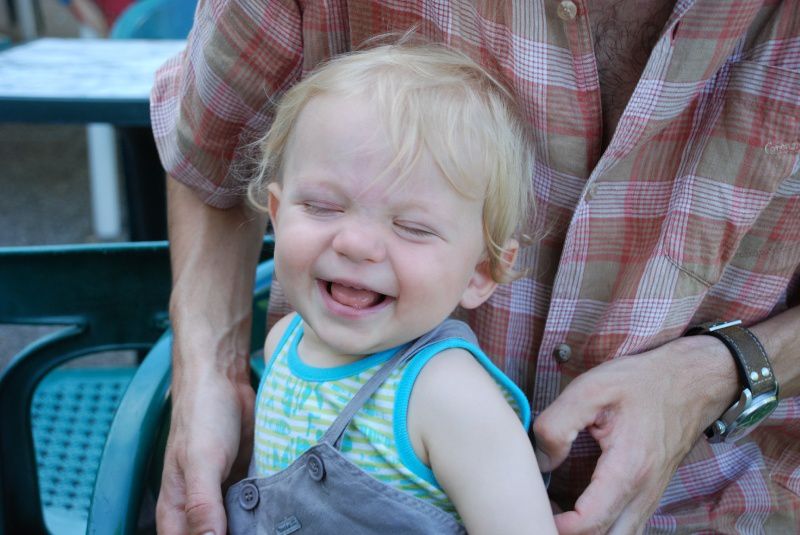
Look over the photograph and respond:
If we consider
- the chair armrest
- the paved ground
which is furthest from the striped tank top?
the paved ground

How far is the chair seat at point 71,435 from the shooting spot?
5.66ft

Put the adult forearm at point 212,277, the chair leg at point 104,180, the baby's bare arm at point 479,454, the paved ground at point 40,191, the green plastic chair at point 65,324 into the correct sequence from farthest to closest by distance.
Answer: the paved ground at point 40,191 < the chair leg at point 104,180 < the green plastic chair at point 65,324 < the adult forearm at point 212,277 < the baby's bare arm at point 479,454

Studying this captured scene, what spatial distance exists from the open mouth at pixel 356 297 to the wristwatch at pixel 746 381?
1.65 feet

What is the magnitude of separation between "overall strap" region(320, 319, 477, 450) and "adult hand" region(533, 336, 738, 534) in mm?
185

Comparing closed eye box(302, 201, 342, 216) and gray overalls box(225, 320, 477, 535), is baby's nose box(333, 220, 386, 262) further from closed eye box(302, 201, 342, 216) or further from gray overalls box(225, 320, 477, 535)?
gray overalls box(225, 320, 477, 535)

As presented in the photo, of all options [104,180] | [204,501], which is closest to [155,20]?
[104,180]

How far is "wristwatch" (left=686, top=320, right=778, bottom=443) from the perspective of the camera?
1210 millimetres

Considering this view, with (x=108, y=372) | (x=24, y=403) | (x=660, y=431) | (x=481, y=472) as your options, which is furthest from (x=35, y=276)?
(x=660, y=431)

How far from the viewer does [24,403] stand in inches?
64.9

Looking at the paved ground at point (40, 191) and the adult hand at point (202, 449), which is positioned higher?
the adult hand at point (202, 449)

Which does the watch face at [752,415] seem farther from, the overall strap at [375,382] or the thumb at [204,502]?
the thumb at [204,502]

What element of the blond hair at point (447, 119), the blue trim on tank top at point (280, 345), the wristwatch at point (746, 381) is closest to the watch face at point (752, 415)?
the wristwatch at point (746, 381)

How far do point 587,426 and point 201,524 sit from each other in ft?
1.71

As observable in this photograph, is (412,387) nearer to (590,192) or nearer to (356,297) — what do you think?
(356,297)
